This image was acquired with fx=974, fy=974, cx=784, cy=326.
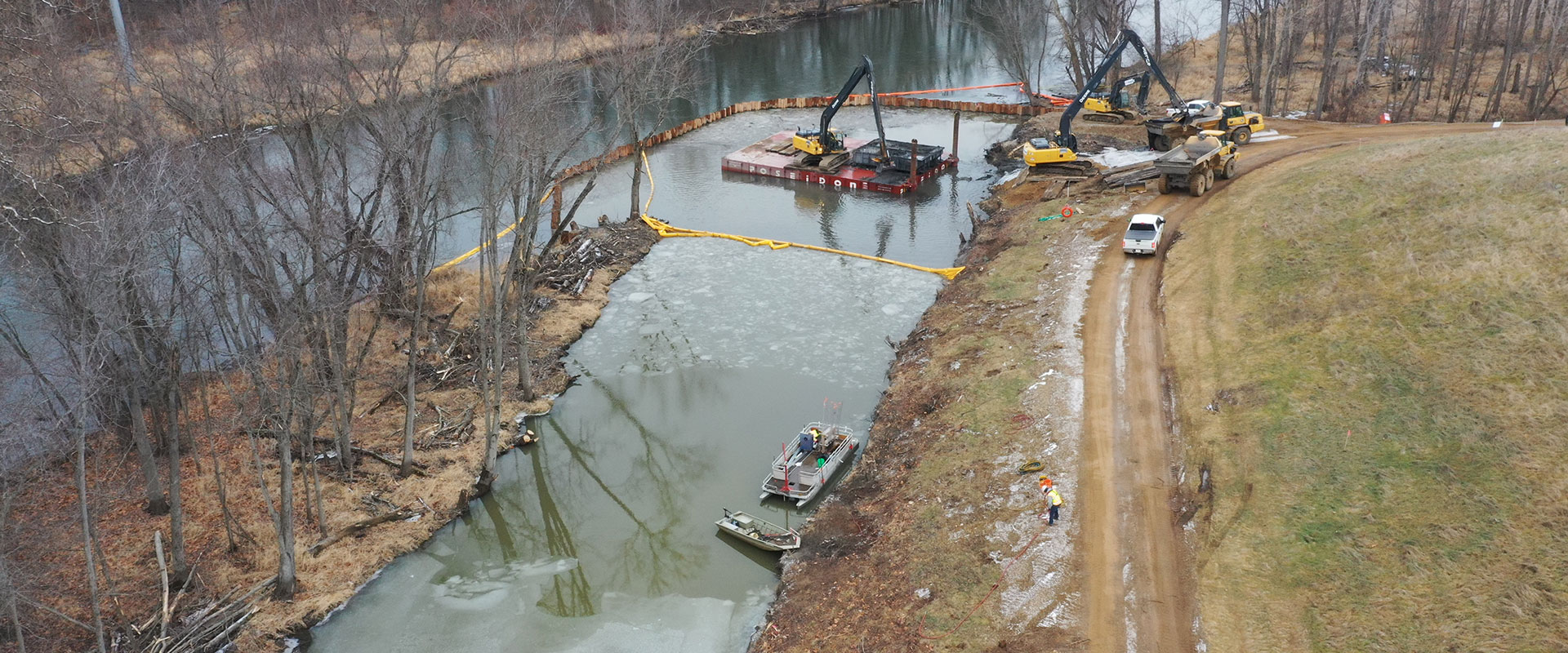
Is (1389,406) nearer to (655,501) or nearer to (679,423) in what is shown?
(655,501)

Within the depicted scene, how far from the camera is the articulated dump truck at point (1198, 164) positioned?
4044 centimetres

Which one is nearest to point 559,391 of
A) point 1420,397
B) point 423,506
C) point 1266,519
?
point 423,506

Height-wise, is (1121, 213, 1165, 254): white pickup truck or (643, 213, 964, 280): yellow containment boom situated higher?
(1121, 213, 1165, 254): white pickup truck

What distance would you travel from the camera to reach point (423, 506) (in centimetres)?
2688

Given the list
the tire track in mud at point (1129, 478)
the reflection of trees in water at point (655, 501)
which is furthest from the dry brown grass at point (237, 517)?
the tire track in mud at point (1129, 478)

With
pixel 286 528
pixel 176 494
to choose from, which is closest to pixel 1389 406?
pixel 286 528

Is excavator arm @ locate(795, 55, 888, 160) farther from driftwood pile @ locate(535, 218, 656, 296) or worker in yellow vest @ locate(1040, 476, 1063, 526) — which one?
worker in yellow vest @ locate(1040, 476, 1063, 526)

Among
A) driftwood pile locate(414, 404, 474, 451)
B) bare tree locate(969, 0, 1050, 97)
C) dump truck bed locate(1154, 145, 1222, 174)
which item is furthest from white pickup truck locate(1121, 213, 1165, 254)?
bare tree locate(969, 0, 1050, 97)

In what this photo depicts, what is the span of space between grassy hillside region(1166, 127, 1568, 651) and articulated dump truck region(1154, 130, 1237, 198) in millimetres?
5575

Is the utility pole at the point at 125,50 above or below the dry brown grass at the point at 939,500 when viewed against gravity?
above

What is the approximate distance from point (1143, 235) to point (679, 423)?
725 inches

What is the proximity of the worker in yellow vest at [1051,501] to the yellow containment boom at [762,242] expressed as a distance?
1890 cm

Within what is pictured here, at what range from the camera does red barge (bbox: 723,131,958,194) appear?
5328 cm

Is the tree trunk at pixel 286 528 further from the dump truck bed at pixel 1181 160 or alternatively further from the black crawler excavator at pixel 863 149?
the black crawler excavator at pixel 863 149
